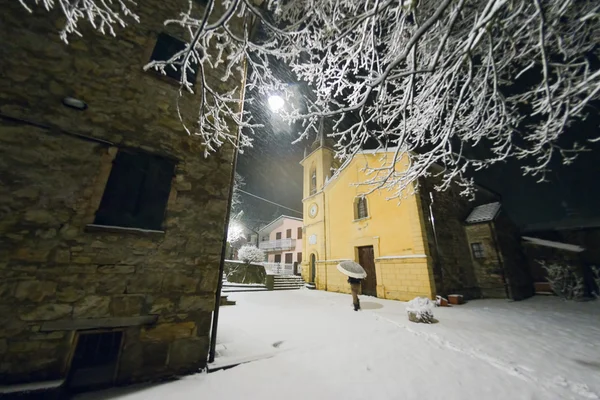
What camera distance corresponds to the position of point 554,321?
6.63m

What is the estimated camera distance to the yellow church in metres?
9.94

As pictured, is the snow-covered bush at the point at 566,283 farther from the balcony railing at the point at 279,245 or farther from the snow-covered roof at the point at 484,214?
the balcony railing at the point at 279,245

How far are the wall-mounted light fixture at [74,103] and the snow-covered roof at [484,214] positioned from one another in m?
16.1

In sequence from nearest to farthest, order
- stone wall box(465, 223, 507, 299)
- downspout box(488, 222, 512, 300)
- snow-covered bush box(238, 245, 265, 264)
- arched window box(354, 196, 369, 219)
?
downspout box(488, 222, 512, 300), stone wall box(465, 223, 507, 299), arched window box(354, 196, 369, 219), snow-covered bush box(238, 245, 265, 264)

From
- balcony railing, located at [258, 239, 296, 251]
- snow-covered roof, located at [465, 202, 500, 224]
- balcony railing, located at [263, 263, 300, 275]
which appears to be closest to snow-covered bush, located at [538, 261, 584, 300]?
snow-covered roof, located at [465, 202, 500, 224]

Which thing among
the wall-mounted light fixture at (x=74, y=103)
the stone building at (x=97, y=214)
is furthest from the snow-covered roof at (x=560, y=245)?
the wall-mounted light fixture at (x=74, y=103)

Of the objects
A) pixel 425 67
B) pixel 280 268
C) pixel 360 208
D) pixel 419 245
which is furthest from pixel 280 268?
pixel 425 67

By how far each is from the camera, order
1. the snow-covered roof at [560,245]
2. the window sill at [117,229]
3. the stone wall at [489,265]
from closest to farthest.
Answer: the window sill at [117,229] < the stone wall at [489,265] < the snow-covered roof at [560,245]

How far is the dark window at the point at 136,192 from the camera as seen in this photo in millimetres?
3420

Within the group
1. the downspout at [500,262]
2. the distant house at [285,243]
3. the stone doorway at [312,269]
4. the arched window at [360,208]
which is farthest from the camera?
the distant house at [285,243]

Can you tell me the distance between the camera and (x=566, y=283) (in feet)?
35.9

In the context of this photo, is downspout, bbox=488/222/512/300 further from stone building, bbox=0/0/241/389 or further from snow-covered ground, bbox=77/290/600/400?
stone building, bbox=0/0/241/389

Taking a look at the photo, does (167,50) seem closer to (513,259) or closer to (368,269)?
(368,269)

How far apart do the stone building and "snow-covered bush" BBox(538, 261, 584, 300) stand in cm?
1648
